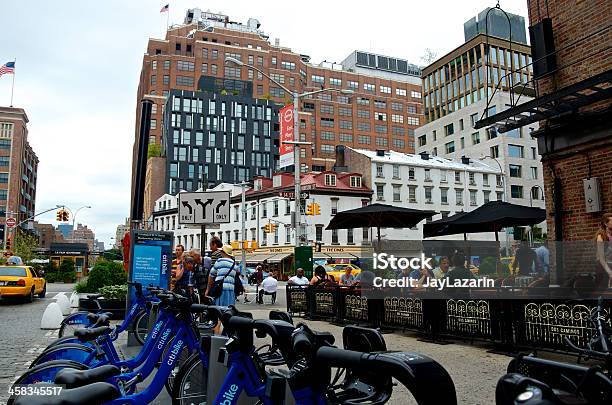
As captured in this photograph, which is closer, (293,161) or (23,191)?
(293,161)

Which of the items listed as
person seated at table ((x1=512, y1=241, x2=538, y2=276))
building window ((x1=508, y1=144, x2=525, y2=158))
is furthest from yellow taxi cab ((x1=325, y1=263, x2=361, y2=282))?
building window ((x1=508, y1=144, x2=525, y2=158))

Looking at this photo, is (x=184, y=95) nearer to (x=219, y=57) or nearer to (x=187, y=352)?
(x=219, y=57)

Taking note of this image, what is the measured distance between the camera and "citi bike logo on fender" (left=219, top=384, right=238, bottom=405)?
317 cm

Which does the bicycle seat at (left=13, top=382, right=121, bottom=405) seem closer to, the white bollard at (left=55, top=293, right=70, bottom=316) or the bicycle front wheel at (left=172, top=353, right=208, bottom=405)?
the bicycle front wheel at (left=172, top=353, right=208, bottom=405)

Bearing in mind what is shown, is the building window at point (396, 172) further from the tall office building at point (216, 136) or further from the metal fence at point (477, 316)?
the metal fence at point (477, 316)

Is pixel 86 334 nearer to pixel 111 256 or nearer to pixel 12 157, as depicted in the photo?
pixel 111 256

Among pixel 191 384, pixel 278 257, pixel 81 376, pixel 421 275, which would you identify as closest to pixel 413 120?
pixel 278 257

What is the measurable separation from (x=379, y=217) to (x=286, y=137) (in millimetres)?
8521

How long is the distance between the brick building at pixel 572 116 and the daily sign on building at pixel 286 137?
35.2 ft

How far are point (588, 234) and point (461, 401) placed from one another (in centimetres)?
587

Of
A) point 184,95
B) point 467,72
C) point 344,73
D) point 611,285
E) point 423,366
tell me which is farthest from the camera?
point 344,73

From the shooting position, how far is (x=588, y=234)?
9.98m

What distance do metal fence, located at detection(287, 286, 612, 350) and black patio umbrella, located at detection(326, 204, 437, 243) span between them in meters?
2.07

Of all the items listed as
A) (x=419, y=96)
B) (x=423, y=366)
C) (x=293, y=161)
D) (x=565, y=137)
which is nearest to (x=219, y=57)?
(x=419, y=96)
